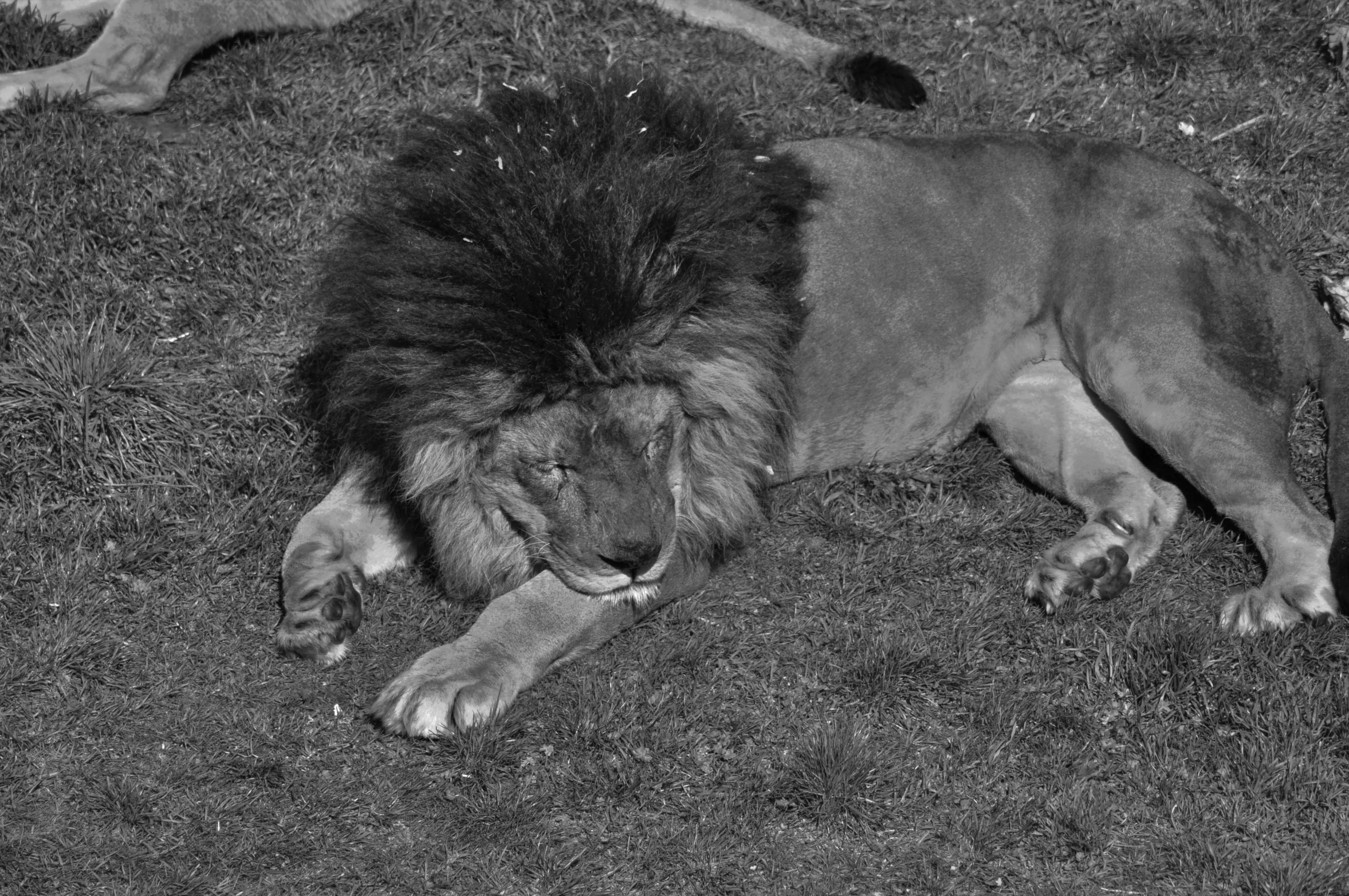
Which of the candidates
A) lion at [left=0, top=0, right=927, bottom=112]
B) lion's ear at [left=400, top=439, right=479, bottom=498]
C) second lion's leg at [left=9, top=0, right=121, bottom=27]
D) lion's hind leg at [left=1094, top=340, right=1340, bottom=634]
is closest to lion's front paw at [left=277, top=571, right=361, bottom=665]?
lion's ear at [left=400, top=439, right=479, bottom=498]

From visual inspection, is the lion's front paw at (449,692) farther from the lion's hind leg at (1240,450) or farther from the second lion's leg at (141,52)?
the second lion's leg at (141,52)

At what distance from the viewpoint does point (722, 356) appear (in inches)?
168

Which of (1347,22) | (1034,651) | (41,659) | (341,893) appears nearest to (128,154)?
(41,659)

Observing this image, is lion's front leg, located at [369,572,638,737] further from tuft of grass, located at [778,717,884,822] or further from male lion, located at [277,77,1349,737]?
tuft of grass, located at [778,717,884,822]

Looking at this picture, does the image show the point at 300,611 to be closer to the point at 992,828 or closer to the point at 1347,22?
the point at 992,828

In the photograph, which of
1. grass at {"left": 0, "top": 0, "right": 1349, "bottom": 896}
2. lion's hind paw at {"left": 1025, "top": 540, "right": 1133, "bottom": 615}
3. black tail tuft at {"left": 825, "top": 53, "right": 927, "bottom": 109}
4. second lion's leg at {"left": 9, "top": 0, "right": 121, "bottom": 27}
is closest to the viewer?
grass at {"left": 0, "top": 0, "right": 1349, "bottom": 896}

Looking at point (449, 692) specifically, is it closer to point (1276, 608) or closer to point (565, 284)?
point (565, 284)

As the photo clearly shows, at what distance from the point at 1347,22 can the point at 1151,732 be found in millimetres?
3861

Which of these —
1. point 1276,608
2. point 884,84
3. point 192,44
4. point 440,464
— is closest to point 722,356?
point 440,464

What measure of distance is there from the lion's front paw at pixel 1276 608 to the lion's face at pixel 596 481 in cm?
A: 163

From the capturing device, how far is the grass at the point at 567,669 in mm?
→ 3863

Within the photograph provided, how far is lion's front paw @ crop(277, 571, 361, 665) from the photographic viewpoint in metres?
4.48

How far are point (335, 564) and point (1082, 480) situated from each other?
236 centimetres

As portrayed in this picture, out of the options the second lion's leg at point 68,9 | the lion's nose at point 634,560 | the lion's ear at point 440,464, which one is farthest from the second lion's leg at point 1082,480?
the second lion's leg at point 68,9
